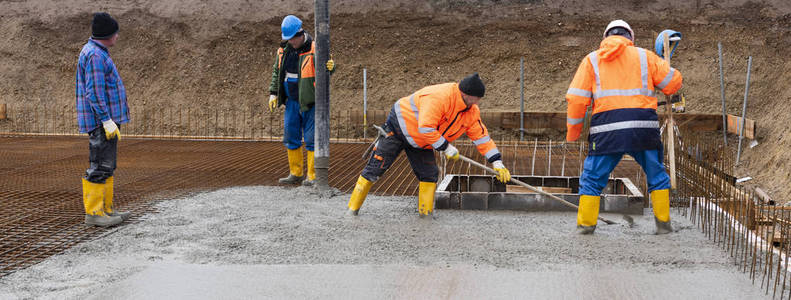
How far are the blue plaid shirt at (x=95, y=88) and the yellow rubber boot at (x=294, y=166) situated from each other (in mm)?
2247

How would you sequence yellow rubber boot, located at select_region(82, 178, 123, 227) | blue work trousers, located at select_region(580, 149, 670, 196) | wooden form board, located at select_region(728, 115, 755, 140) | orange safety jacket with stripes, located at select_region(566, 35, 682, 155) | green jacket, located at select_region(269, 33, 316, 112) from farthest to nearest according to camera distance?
wooden form board, located at select_region(728, 115, 755, 140) < green jacket, located at select_region(269, 33, 316, 112) < yellow rubber boot, located at select_region(82, 178, 123, 227) < blue work trousers, located at select_region(580, 149, 670, 196) < orange safety jacket with stripes, located at select_region(566, 35, 682, 155)

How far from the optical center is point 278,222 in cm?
486

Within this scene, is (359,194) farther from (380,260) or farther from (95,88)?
(95,88)

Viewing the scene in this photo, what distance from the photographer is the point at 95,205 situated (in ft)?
15.6

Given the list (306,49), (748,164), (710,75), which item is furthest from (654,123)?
(710,75)

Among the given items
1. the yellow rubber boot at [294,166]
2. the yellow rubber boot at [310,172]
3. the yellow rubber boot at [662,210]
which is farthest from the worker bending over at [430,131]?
the yellow rubber boot at [294,166]

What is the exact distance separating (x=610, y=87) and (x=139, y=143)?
25.8 feet

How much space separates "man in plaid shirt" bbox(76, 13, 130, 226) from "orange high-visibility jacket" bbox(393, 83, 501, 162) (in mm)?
1944

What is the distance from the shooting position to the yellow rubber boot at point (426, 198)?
5.04 metres

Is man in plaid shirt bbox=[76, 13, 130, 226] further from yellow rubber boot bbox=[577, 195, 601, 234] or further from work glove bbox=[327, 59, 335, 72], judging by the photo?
yellow rubber boot bbox=[577, 195, 601, 234]

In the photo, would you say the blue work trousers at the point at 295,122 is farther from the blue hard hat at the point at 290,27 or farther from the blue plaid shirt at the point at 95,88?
the blue plaid shirt at the point at 95,88

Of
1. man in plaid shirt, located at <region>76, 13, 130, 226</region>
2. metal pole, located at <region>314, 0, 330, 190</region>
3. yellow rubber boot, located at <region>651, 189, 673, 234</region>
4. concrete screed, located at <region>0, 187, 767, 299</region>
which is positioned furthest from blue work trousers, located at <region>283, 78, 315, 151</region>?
yellow rubber boot, located at <region>651, 189, 673, 234</region>

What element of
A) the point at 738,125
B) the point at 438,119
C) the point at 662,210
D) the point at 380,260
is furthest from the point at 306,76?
the point at 738,125

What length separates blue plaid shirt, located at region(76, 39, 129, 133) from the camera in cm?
454
